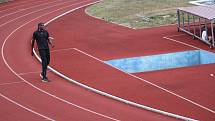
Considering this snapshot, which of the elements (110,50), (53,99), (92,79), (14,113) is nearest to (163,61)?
(110,50)

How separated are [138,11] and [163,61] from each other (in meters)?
9.96

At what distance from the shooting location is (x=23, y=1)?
35.1 metres

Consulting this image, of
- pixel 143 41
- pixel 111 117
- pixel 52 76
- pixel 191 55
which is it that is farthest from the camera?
pixel 143 41

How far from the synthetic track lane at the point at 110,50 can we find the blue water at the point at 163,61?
16.4 inches

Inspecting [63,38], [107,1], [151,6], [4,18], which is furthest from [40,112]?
[107,1]

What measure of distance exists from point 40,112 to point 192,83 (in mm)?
4910

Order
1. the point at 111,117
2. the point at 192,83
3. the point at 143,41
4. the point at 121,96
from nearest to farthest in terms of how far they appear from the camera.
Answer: the point at 111,117 < the point at 121,96 < the point at 192,83 < the point at 143,41

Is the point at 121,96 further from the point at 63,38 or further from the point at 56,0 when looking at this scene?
the point at 56,0

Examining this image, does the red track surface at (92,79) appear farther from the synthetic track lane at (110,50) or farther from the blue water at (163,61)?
the blue water at (163,61)

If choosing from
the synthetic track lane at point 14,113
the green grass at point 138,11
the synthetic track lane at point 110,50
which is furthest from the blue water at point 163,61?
the synthetic track lane at point 14,113

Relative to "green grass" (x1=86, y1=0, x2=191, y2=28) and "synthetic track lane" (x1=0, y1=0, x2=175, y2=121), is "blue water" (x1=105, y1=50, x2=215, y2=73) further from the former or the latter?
"green grass" (x1=86, y1=0, x2=191, y2=28)

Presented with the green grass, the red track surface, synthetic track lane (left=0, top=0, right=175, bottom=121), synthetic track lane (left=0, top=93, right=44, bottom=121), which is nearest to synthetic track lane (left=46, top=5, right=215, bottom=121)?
the red track surface

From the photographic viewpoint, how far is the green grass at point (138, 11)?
1063 inches

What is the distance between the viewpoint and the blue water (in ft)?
65.5
